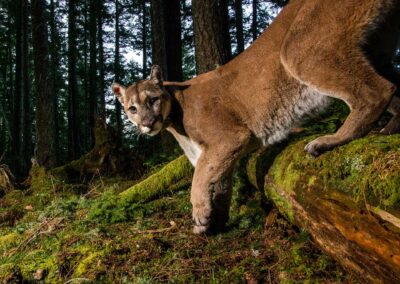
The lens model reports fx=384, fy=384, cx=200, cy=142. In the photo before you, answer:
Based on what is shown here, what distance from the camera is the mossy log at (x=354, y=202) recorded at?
2354mm

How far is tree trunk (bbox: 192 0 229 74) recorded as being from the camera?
7.30 metres

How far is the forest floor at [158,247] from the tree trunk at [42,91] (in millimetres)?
5122

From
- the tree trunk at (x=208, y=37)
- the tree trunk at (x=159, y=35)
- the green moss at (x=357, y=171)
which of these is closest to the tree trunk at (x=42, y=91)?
the tree trunk at (x=159, y=35)

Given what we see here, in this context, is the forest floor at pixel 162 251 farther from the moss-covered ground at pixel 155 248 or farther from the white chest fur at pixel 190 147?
the white chest fur at pixel 190 147

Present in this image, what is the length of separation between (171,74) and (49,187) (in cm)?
497

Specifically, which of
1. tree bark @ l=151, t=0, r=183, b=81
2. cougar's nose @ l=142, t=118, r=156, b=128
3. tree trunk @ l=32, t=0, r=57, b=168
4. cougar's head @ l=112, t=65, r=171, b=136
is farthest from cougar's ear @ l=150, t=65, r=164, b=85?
tree trunk @ l=32, t=0, r=57, b=168

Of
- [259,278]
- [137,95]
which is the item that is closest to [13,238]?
[137,95]

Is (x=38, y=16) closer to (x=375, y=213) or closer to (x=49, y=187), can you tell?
(x=49, y=187)

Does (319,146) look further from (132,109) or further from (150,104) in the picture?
(132,109)

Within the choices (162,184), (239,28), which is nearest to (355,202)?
(162,184)

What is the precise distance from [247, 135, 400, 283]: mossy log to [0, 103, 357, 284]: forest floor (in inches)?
12.2

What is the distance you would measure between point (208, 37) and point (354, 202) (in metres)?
5.37

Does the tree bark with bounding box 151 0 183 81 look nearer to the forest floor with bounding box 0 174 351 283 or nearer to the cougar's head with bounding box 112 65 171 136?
the cougar's head with bounding box 112 65 171 136

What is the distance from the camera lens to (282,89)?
13.9 feet
